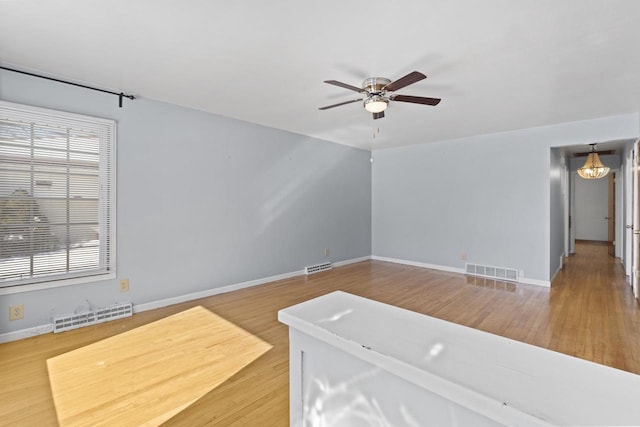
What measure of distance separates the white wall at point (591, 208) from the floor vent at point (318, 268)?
8.19 m

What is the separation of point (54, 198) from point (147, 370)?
A: 1907 millimetres

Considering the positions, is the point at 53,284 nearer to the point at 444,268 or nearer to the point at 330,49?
the point at 330,49

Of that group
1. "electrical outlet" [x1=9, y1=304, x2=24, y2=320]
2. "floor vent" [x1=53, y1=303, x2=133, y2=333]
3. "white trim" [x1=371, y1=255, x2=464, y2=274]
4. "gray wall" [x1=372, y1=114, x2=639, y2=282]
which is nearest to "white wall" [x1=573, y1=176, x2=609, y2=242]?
"gray wall" [x1=372, y1=114, x2=639, y2=282]

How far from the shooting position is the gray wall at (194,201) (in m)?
3.02

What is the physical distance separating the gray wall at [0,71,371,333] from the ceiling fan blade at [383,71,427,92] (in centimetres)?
240

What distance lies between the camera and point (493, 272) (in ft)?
16.2

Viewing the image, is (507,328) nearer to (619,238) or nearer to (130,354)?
(130,354)

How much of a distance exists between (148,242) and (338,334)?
3334 millimetres

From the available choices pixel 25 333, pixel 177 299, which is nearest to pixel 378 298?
pixel 177 299

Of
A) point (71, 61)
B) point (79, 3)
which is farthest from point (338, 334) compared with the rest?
point (71, 61)

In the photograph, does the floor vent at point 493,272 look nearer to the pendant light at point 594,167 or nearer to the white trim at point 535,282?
the white trim at point 535,282

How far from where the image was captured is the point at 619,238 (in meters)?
6.42

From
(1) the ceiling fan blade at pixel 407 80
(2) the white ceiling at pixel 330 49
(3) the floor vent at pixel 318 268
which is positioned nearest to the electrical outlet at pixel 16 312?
(2) the white ceiling at pixel 330 49

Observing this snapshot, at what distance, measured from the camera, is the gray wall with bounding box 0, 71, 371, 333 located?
3.02m
